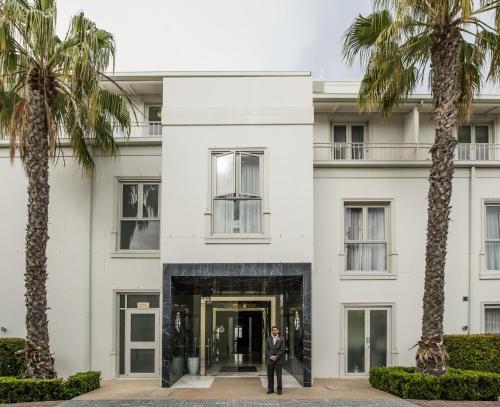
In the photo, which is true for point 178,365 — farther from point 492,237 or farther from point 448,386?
point 492,237

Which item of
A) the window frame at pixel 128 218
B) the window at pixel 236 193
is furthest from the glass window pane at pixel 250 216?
the window frame at pixel 128 218

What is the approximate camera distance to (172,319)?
44.2 feet

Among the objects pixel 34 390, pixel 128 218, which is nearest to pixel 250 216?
pixel 128 218

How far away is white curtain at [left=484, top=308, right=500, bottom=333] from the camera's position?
1566 centimetres

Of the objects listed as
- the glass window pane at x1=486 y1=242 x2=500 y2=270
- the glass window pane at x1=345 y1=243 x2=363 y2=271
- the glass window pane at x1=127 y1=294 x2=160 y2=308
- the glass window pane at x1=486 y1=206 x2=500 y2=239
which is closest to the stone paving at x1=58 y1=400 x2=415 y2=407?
the glass window pane at x1=127 y1=294 x2=160 y2=308

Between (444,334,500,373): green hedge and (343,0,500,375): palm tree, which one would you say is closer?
(343,0,500,375): palm tree

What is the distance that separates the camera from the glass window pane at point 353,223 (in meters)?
15.9

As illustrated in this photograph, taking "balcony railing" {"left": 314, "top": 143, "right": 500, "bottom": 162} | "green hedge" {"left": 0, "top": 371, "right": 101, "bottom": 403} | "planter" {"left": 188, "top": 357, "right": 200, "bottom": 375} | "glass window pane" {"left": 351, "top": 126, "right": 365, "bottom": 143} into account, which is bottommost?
"planter" {"left": 188, "top": 357, "right": 200, "bottom": 375}

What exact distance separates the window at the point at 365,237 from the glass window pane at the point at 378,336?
4.33ft

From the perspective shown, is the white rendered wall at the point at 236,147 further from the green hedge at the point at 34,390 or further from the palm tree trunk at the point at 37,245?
the green hedge at the point at 34,390

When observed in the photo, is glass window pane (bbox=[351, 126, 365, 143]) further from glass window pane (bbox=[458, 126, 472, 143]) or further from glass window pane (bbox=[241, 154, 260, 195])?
glass window pane (bbox=[241, 154, 260, 195])

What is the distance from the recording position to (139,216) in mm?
15953

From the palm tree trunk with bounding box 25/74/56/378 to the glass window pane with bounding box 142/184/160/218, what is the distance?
3433mm

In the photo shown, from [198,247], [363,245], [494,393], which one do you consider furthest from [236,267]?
[494,393]
